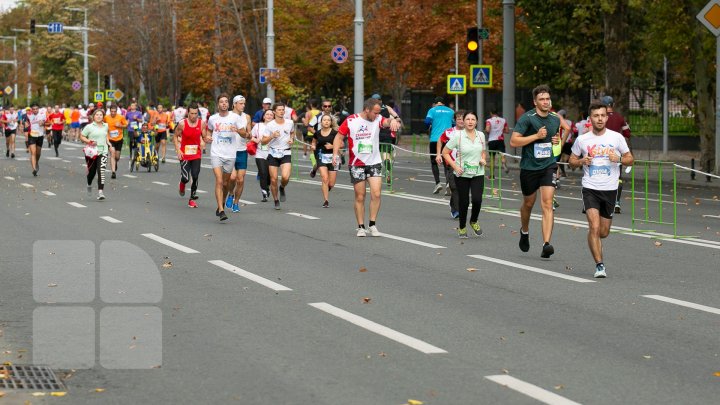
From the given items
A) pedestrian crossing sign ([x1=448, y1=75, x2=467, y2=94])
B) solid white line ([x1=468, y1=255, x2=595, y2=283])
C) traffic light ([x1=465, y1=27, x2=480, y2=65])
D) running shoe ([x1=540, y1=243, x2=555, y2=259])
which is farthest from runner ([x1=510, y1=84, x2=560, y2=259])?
pedestrian crossing sign ([x1=448, y1=75, x2=467, y2=94])

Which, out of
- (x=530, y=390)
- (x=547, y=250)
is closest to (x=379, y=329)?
(x=530, y=390)

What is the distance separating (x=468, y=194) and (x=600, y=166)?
4034 mm

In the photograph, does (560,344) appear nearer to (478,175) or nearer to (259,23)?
(478,175)

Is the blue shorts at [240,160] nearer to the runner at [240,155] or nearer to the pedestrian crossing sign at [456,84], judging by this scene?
the runner at [240,155]

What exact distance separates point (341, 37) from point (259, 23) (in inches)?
136

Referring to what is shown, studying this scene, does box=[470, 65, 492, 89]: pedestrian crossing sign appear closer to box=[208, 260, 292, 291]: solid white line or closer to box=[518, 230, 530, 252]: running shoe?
box=[518, 230, 530, 252]: running shoe

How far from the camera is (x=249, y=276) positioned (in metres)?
13.3

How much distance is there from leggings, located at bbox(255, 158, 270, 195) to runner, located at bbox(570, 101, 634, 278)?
10.3m

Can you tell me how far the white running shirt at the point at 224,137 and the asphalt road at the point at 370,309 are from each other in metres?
1.36

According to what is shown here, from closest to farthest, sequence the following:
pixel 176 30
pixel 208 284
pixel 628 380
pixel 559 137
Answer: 1. pixel 628 380
2. pixel 208 284
3. pixel 559 137
4. pixel 176 30

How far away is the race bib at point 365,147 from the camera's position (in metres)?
17.6

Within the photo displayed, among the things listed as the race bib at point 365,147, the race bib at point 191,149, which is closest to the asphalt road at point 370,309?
the race bib at point 365,147

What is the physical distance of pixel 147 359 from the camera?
29.1ft

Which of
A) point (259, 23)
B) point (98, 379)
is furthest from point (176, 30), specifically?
point (98, 379)
